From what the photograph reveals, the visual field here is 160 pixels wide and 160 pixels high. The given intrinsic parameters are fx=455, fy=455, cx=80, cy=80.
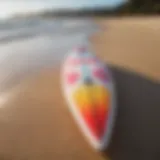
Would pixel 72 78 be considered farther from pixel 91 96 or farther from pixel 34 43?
pixel 34 43

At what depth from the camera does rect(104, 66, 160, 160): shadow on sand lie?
572mm

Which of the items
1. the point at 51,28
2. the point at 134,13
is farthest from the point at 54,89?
the point at 134,13

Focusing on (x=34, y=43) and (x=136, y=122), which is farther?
(x=34, y=43)

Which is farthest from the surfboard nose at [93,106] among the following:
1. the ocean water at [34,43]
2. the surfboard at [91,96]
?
the ocean water at [34,43]

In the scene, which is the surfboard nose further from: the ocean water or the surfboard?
the ocean water

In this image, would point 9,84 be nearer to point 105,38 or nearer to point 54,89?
point 54,89

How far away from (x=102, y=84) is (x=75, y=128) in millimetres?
67

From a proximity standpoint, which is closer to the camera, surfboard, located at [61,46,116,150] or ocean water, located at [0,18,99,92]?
surfboard, located at [61,46,116,150]

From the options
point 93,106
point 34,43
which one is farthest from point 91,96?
point 34,43

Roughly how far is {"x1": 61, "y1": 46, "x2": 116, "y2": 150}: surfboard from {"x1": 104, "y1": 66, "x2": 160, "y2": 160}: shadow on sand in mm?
18

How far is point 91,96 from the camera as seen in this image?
0.57m

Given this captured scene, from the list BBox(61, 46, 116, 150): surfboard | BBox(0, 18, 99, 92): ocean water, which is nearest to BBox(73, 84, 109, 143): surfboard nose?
BBox(61, 46, 116, 150): surfboard

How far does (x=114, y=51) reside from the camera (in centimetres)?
69

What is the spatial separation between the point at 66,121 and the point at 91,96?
50 millimetres
